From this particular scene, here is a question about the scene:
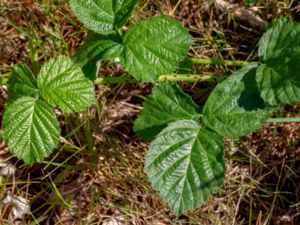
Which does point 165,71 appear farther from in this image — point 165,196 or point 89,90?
point 165,196

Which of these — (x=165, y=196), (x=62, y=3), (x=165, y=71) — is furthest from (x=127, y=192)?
(x=62, y=3)

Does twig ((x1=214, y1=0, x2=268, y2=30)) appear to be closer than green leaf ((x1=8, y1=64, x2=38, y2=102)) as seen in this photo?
No

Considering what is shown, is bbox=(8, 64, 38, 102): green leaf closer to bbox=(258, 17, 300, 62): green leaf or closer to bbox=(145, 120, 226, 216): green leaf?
bbox=(145, 120, 226, 216): green leaf

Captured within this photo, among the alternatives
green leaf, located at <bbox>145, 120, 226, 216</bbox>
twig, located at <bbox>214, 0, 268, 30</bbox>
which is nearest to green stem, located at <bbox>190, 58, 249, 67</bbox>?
green leaf, located at <bbox>145, 120, 226, 216</bbox>

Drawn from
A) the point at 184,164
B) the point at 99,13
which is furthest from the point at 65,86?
the point at 184,164

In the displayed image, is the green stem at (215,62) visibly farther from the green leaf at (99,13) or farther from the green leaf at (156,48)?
the green leaf at (99,13)

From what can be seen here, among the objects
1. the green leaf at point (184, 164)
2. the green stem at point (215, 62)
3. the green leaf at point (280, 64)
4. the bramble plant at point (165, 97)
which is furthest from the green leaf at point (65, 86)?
the green leaf at point (280, 64)
